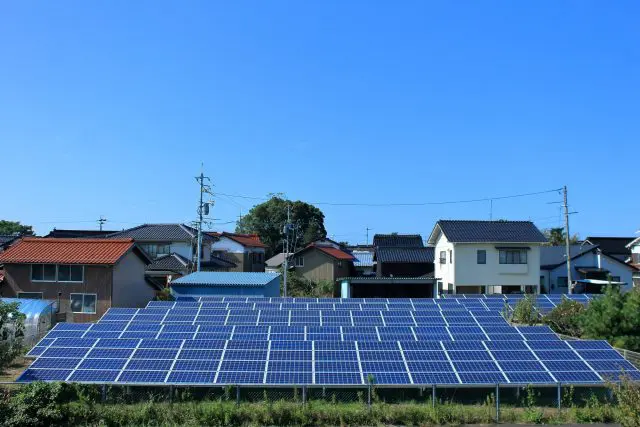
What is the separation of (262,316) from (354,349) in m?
7.26

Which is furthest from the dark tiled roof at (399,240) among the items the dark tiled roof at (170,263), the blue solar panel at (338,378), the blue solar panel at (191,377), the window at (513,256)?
the blue solar panel at (191,377)

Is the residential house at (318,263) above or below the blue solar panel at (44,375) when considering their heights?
above

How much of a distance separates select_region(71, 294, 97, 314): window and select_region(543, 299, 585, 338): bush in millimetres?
22226

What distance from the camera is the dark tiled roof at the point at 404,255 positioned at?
145 ft

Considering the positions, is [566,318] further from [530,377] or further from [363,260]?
[363,260]

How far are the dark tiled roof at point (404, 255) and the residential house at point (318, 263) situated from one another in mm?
5218

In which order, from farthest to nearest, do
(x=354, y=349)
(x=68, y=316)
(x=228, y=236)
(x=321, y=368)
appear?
(x=228, y=236) → (x=68, y=316) → (x=354, y=349) → (x=321, y=368)

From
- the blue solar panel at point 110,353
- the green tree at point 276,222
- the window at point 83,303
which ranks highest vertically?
the green tree at point 276,222

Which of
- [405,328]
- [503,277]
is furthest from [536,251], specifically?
[405,328]

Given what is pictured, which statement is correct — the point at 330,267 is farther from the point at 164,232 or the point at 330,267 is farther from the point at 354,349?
the point at 354,349

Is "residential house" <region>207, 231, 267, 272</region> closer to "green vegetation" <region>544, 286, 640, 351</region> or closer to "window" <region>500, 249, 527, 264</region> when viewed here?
"window" <region>500, 249, 527, 264</region>

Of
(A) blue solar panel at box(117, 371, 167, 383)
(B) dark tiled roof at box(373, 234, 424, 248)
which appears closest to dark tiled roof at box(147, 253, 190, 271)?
(B) dark tiled roof at box(373, 234, 424, 248)

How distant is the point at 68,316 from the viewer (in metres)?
27.9

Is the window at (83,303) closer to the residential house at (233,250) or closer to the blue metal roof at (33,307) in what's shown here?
the blue metal roof at (33,307)
